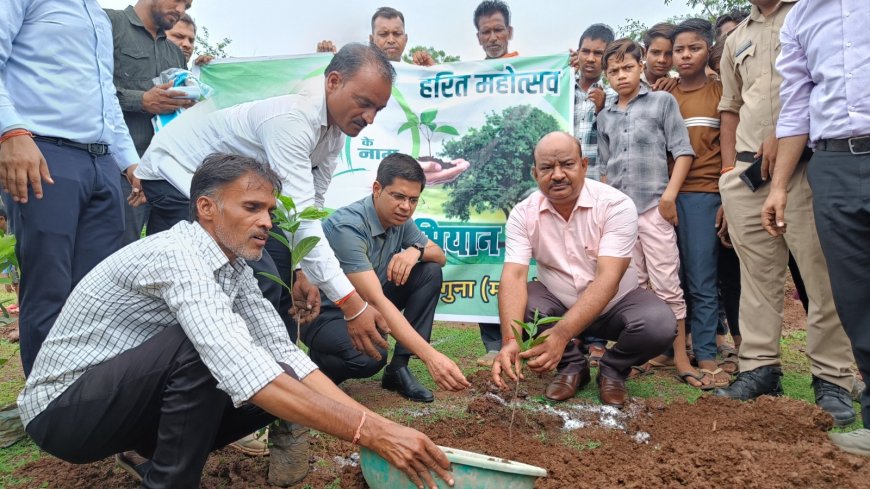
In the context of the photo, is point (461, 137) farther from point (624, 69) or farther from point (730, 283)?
point (730, 283)

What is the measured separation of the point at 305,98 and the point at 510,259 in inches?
53.8

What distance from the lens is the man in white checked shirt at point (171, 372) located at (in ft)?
6.05

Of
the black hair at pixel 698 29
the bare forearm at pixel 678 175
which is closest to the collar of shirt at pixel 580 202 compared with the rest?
the bare forearm at pixel 678 175

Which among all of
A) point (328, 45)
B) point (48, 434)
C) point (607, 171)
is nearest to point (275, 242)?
point (48, 434)

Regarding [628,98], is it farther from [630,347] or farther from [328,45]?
[328,45]

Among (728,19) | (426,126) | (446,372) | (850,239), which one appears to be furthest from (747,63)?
(426,126)

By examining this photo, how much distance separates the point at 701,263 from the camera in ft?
12.5

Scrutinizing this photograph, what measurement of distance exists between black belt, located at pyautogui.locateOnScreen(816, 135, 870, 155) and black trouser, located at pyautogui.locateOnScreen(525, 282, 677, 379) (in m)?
1.09

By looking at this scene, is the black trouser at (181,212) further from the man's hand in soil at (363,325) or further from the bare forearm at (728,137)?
the bare forearm at (728,137)

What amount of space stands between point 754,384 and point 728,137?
1.41 m

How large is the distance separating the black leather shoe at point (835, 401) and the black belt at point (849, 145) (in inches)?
45.1

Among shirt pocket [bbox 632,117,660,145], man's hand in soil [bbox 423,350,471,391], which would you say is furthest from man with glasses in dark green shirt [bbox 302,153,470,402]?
shirt pocket [bbox 632,117,660,145]

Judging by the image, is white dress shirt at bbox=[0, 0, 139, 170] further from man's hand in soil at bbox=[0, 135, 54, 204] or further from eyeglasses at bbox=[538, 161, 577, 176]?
eyeglasses at bbox=[538, 161, 577, 176]

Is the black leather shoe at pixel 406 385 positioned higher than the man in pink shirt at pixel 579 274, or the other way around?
the man in pink shirt at pixel 579 274
